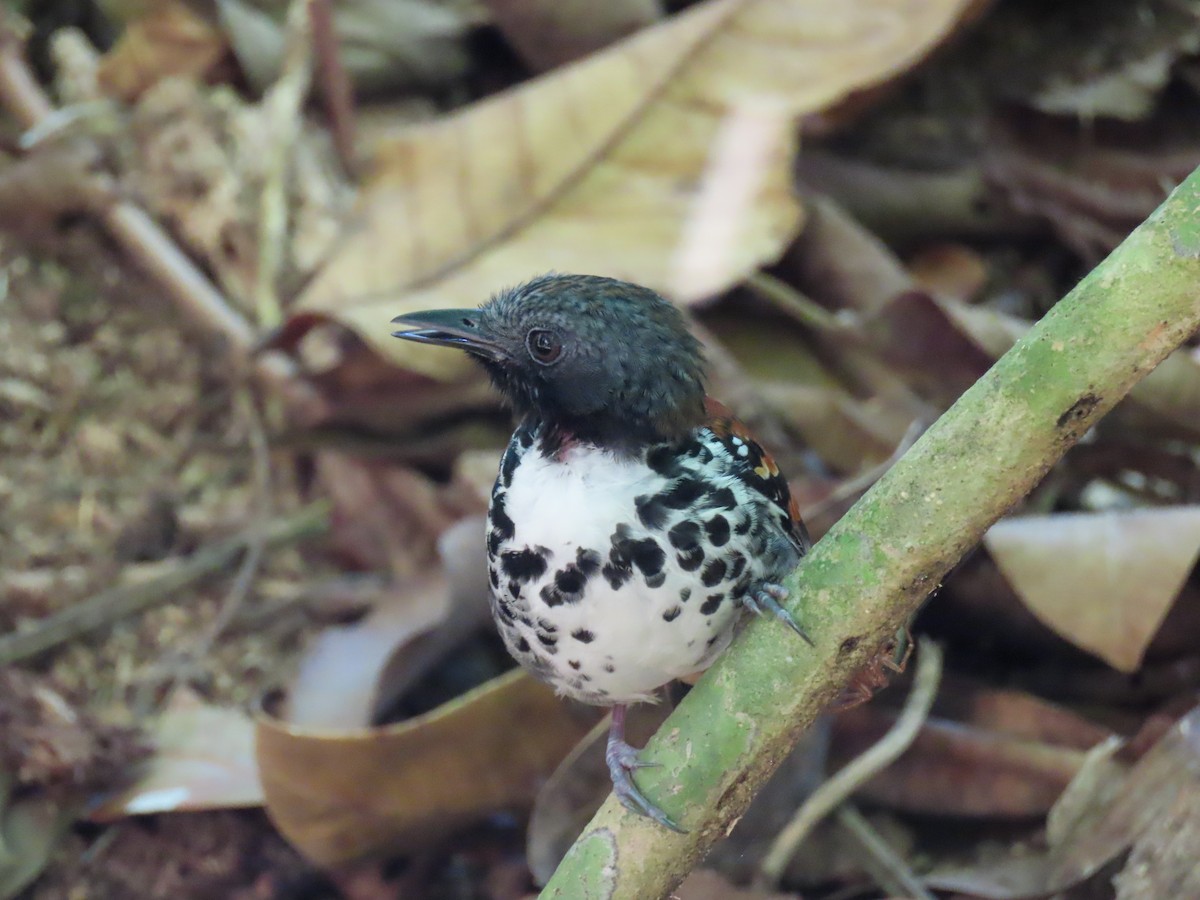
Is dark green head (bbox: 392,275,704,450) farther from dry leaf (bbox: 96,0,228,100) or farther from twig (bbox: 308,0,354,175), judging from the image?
dry leaf (bbox: 96,0,228,100)

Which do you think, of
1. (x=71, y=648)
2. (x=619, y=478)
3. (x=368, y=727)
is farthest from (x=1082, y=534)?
(x=71, y=648)

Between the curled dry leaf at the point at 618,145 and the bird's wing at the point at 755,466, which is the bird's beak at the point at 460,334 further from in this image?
the curled dry leaf at the point at 618,145

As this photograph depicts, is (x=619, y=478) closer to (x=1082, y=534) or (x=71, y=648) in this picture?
(x=1082, y=534)

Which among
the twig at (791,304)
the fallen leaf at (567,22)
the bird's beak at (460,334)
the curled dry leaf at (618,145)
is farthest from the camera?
the fallen leaf at (567,22)

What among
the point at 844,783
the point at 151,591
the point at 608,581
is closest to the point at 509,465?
the point at 608,581

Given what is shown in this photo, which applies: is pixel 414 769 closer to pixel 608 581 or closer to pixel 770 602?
pixel 608 581

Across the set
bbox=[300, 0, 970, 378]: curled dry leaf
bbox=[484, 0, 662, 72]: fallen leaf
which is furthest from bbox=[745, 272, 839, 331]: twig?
bbox=[484, 0, 662, 72]: fallen leaf

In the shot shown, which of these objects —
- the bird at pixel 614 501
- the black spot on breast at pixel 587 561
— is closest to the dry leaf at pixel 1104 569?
the bird at pixel 614 501
